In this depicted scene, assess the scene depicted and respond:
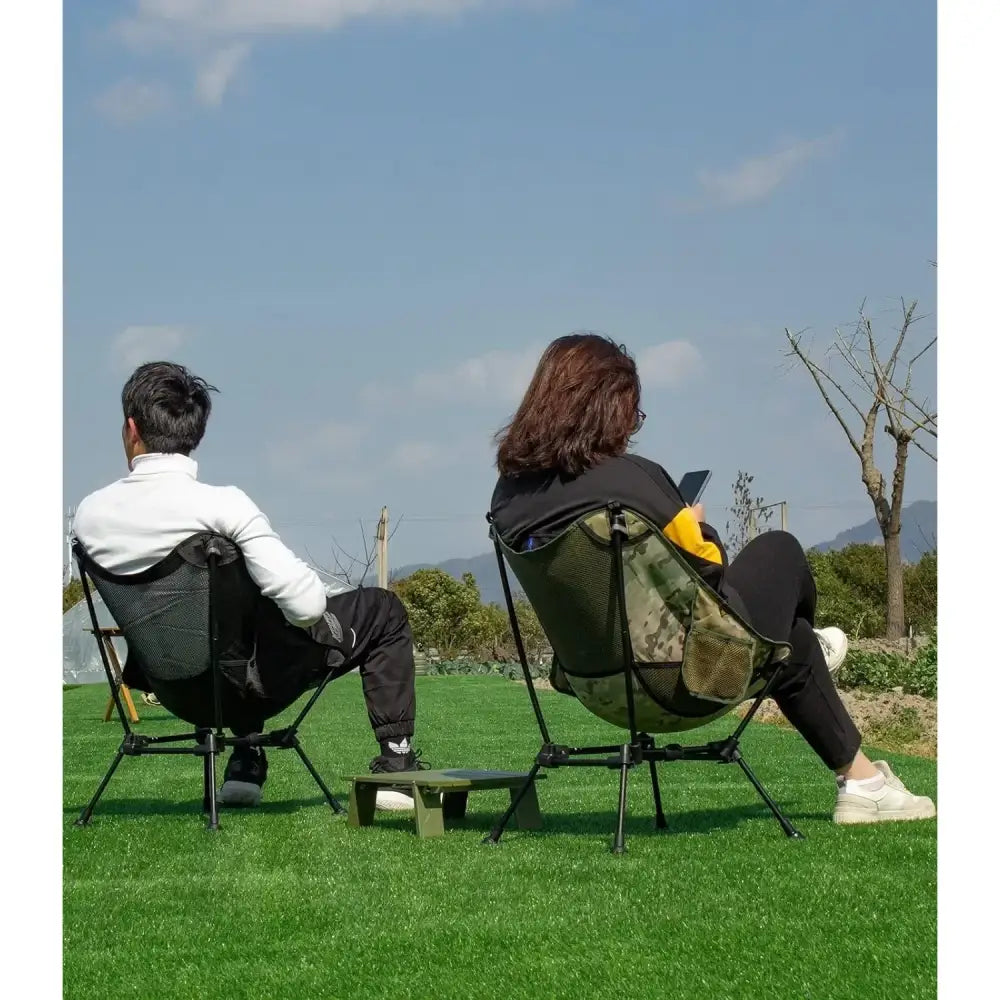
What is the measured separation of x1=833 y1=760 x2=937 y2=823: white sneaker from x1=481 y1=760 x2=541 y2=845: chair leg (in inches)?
35.0

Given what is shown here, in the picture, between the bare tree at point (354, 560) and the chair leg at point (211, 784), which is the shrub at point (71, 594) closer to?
the bare tree at point (354, 560)

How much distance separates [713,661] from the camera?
3.53m

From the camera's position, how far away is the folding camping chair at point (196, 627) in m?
4.08

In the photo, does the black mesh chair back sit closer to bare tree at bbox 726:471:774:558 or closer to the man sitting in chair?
the man sitting in chair

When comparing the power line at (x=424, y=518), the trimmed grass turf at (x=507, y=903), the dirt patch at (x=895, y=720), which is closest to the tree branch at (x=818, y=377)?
the power line at (x=424, y=518)

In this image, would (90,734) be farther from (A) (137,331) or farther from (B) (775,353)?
(A) (137,331)

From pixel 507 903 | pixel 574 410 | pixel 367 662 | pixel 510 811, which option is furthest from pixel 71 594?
pixel 507 903

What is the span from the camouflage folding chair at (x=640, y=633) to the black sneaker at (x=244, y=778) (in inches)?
51.4

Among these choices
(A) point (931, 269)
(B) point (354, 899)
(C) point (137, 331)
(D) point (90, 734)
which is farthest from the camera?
(C) point (137, 331)

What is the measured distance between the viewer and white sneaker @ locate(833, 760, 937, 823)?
3.87 m

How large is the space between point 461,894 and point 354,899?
0.23 metres

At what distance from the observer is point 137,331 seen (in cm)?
3103
